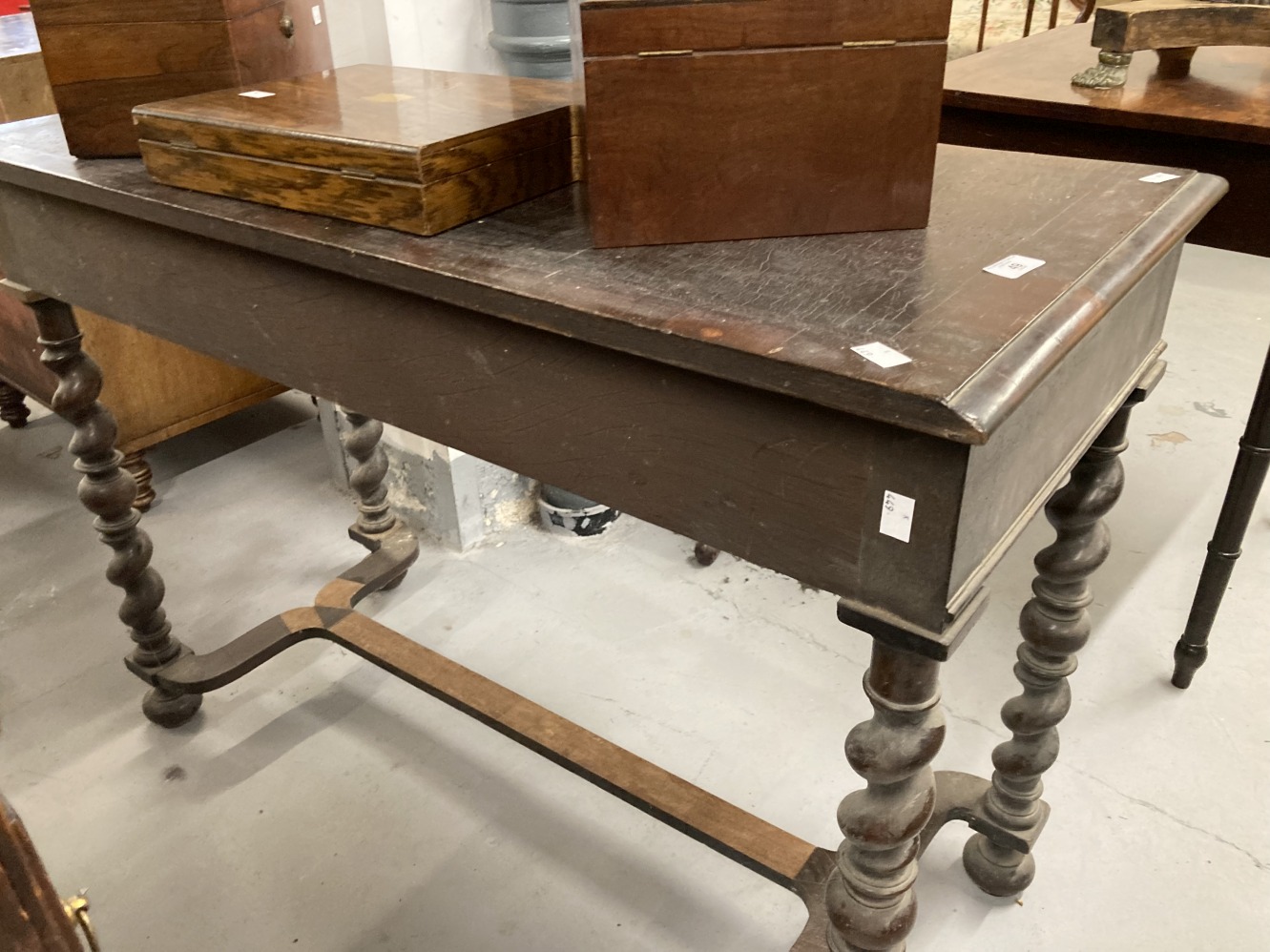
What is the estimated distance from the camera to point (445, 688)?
1761 millimetres

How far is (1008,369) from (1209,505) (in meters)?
2.21

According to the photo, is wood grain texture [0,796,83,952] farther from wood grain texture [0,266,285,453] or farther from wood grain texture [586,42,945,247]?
wood grain texture [0,266,285,453]

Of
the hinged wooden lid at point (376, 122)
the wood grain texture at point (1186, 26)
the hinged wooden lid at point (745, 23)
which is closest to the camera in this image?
the hinged wooden lid at point (745, 23)

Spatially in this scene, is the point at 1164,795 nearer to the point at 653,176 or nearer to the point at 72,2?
the point at 653,176

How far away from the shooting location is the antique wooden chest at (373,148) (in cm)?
99

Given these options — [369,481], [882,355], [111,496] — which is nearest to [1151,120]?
[882,355]

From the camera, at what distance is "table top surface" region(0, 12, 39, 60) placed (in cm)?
263

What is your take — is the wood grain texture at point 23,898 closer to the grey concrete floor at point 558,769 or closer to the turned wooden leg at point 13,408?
the grey concrete floor at point 558,769

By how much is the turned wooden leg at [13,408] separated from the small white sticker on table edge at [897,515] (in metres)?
3.15

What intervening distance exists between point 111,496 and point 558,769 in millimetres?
917

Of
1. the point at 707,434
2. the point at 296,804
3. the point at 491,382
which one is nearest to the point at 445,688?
the point at 296,804

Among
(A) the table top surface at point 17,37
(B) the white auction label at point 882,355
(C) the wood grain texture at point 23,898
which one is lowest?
(C) the wood grain texture at point 23,898

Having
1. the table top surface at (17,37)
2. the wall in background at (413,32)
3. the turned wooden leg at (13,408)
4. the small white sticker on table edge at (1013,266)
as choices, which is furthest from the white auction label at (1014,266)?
the turned wooden leg at (13,408)

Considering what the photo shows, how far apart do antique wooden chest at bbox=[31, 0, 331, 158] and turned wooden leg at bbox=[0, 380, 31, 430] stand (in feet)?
7.09
